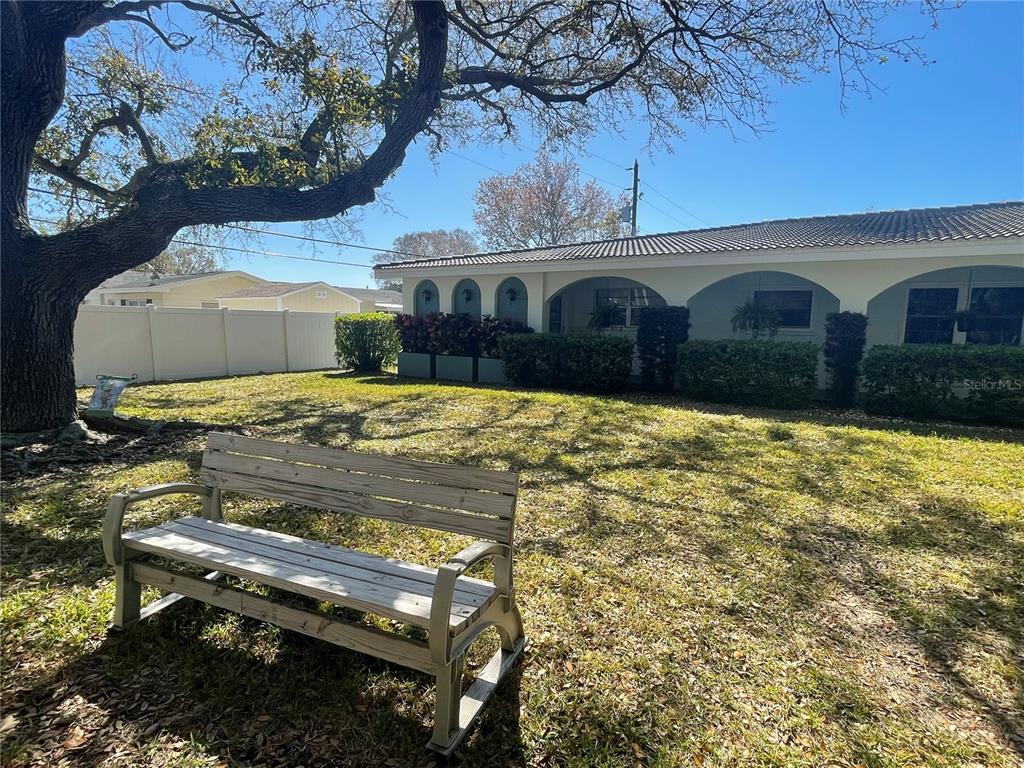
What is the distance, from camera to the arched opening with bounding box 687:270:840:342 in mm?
11906

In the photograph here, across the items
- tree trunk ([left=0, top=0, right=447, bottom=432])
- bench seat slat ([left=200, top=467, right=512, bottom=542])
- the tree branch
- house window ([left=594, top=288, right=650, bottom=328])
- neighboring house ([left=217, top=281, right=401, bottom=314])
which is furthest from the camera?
neighboring house ([left=217, top=281, right=401, bottom=314])

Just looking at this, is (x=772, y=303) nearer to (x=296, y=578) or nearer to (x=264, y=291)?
(x=296, y=578)

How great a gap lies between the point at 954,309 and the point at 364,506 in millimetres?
13360

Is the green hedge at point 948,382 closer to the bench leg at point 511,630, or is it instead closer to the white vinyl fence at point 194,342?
the bench leg at point 511,630

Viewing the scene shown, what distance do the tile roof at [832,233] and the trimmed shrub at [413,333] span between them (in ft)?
6.14

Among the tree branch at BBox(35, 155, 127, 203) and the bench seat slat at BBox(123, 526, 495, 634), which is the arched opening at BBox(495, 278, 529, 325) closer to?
the tree branch at BBox(35, 155, 127, 203)

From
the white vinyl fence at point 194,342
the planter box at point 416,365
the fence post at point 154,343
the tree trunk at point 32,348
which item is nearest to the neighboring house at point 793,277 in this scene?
the planter box at point 416,365

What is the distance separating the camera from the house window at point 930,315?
35.5ft

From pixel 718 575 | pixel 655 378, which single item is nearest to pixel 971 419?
pixel 655 378

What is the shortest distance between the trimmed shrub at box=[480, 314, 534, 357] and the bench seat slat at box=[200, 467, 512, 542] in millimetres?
10056

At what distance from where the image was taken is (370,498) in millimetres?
2594

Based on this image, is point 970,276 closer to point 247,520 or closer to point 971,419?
point 971,419

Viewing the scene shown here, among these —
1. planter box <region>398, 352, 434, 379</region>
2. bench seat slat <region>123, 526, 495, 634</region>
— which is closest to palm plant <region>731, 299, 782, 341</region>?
planter box <region>398, 352, 434, 379</region>

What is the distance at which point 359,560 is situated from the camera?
2.38m
